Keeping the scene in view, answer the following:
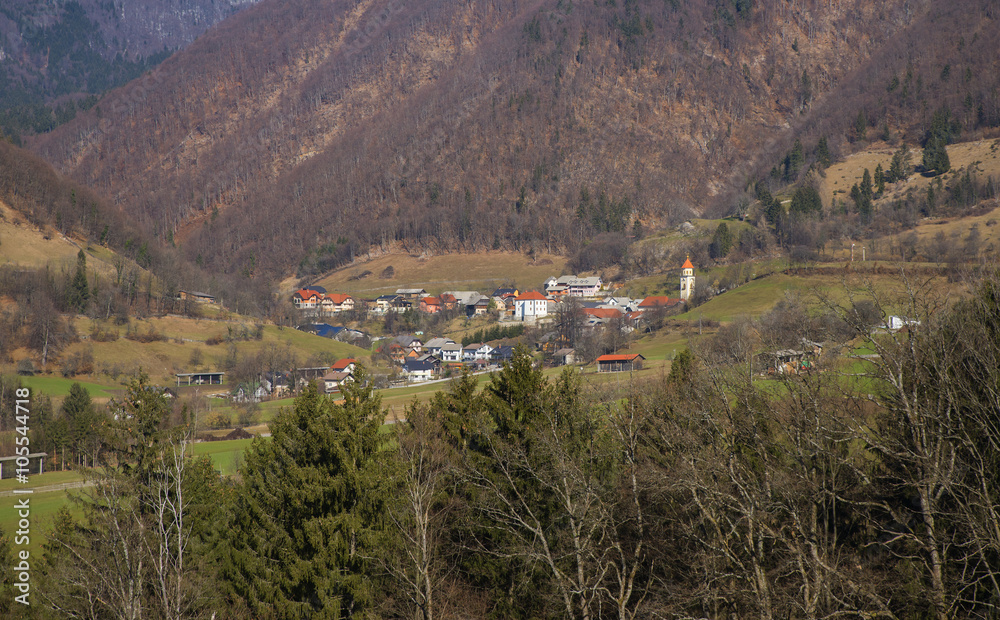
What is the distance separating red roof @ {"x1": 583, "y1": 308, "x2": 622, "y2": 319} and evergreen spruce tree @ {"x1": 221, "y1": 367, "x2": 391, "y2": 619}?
106 metres

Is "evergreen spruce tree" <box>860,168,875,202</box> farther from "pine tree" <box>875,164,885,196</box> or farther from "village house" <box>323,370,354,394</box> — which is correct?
"village house" <box>323,370,354,394</box>

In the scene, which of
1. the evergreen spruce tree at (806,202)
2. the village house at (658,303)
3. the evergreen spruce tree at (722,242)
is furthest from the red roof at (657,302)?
the evergreen spruce tree at (806,202)

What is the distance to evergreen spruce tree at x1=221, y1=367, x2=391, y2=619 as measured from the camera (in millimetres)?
22812

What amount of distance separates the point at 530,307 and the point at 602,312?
19373 millimetres

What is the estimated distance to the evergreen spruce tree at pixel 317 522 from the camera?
22.8m

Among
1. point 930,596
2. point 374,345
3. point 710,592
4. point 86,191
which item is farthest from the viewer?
point 86,191

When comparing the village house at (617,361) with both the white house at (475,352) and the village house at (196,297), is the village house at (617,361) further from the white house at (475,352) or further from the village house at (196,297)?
the village house at (196,297)

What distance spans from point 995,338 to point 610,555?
40.7 feet

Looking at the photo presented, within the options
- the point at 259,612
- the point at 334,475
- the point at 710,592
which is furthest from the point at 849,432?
the point at 259,612

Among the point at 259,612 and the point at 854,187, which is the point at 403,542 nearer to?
the point at 259,612

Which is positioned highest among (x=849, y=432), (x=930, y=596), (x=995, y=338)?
(x=995, y=338)

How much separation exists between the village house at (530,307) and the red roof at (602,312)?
1471 cm

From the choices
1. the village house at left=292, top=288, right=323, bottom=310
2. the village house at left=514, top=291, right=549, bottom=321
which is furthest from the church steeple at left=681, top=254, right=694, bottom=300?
the village house at left=292, top=288, right=323, bottom=310

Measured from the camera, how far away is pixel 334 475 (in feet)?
81.6
